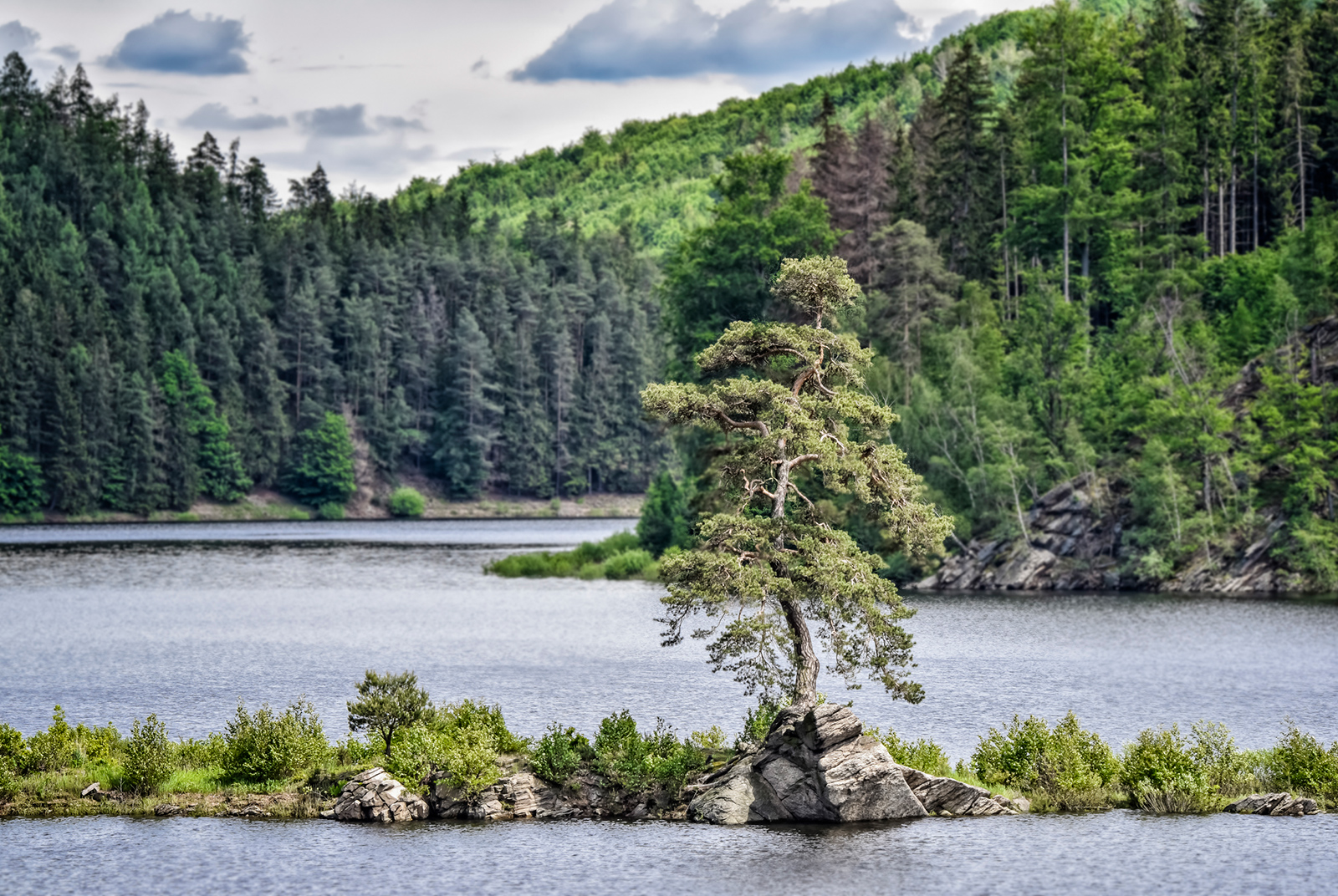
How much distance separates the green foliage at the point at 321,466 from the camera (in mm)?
168375

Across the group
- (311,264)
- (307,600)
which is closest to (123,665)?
(307,600)

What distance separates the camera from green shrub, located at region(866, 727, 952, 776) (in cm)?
3005

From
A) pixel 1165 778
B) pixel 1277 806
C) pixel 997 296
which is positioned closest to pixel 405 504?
pixel 997 296

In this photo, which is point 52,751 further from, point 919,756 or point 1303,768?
point 1303,768

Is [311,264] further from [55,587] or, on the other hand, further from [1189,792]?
[1189,792]

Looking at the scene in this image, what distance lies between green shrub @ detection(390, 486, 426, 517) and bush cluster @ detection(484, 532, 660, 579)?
271 feet

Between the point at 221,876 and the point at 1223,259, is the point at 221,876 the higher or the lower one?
the lower one

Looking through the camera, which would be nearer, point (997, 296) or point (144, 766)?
point (144, 766)

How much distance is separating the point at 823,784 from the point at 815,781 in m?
0.24

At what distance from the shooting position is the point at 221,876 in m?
24.1

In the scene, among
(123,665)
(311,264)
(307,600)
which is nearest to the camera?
(123,665)

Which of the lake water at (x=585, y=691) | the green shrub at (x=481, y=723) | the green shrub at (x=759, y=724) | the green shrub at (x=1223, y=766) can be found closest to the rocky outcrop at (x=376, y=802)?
the lake water at (x=585, y=691)

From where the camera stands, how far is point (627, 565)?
91.9 metres

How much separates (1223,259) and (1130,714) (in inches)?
2565
